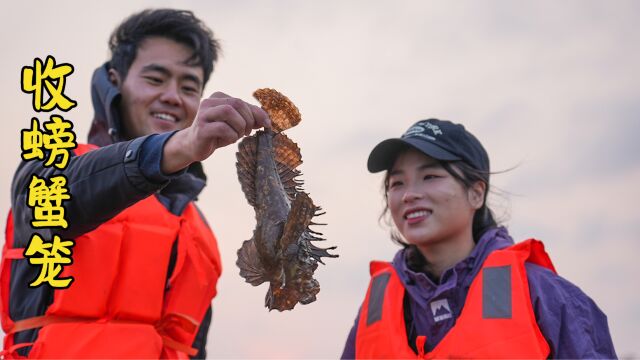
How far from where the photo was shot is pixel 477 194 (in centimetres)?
637

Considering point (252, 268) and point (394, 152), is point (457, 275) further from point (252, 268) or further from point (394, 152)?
point (252, 268)

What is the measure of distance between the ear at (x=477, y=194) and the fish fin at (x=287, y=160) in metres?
2.75

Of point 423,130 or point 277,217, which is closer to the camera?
point 277,217

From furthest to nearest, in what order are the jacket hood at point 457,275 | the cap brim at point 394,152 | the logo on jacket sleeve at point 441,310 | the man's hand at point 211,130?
the cap brim at point 394,152 → the jacket hood at point 457,275 → the logo on jacket sleeve at point 441,310 → the man's hand at point 211,130

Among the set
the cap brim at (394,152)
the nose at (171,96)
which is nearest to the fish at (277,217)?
the nose at (171,96)

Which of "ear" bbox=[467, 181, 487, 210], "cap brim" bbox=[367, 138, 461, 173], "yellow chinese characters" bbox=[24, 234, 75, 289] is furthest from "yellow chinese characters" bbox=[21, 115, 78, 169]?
"ear" bbox=[467, 181, 487, 210]

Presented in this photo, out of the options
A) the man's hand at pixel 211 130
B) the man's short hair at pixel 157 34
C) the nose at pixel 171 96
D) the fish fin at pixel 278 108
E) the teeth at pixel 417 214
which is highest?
the man's short hair at pixel 157 34

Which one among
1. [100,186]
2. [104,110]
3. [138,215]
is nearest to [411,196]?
[138,215]

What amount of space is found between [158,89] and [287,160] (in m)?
2.12

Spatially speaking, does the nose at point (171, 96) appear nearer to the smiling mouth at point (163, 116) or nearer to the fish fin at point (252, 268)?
the smiling mouth at point (163, 116)

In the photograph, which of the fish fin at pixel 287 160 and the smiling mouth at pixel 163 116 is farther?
the smiling mouth at pixel 163 116

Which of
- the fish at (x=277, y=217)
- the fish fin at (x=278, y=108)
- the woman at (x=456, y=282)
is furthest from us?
the woman at (x=456, y=282)

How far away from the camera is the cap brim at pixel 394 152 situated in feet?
20.0

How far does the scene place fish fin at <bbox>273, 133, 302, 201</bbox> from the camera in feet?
12.9
